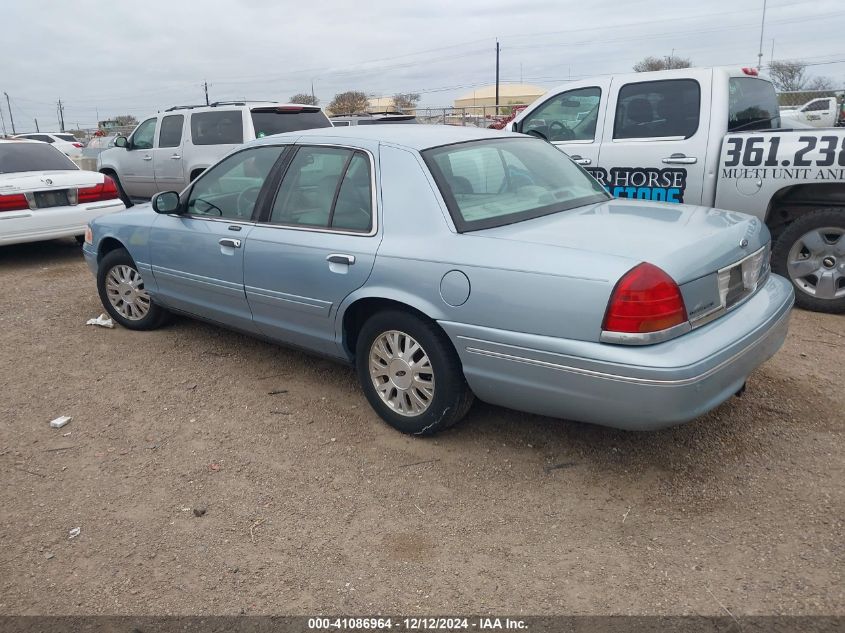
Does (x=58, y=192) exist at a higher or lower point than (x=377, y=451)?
higher

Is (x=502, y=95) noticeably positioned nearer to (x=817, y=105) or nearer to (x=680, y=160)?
(x=817, y=105)

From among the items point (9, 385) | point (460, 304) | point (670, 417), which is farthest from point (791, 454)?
point (9, 385)

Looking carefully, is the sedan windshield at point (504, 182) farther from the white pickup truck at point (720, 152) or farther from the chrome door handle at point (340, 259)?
the white pickup truck at point (720, 152)

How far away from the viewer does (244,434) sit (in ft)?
12.9

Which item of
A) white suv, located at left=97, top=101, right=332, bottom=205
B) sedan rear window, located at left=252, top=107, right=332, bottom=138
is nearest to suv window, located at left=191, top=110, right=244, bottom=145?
white suv, located at left=97, top=101, right=332, bottom=205

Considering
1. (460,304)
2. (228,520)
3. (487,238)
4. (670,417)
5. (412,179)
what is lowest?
(228,520)

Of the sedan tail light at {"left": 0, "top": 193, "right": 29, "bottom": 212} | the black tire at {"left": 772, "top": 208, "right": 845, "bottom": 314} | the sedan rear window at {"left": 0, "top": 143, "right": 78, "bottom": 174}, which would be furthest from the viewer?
the sedan rear window at {"left": 0, "top": 143, "right": 78, "bottom": 174}

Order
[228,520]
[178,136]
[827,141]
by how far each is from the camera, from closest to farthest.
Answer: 1. [228,520]
2. [827,141]
3. [178,136]

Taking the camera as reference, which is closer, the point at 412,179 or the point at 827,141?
the point at 412,179

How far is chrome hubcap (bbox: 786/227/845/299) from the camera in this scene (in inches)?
216

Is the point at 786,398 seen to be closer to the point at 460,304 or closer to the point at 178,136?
the point at 460,304

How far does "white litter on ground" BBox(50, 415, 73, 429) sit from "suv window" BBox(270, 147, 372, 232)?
171cm

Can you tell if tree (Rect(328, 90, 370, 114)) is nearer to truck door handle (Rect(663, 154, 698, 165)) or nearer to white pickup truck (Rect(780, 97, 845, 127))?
white pickup truck (Rect(780, 97, 845, 127))

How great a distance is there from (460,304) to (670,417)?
1.04 metres
